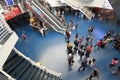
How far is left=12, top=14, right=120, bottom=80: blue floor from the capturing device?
1556 cm

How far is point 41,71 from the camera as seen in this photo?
14.0m

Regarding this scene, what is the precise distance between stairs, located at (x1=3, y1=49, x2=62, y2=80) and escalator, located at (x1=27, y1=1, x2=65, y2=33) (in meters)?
6.56

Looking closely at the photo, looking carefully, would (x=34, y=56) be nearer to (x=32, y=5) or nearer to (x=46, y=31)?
(x=46, y=31)

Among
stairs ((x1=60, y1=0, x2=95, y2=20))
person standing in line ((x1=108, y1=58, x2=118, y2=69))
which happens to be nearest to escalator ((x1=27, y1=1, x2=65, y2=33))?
stairs ((x1=60, y1=0, x2=95, y2=20))

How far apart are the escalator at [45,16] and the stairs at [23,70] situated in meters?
6.56

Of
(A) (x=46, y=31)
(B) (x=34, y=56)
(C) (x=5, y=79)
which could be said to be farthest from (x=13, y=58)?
(A) (x=46, y=31)

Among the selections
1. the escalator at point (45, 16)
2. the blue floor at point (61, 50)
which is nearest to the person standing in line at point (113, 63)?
the blue floor at point (61, 50)

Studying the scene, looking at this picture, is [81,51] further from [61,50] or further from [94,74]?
[94,74]

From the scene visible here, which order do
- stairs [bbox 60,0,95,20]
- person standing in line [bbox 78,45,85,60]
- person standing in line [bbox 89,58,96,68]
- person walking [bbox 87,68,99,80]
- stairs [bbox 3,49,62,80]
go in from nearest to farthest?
1. stairs [bbox 3,49,62,80]
2. person walking [bbox 87,68,99,80]
3. person standing in line [bbox 89,58,96,68]
4. person standing in line [bbox 78,45,85,60]
5. stairs [bbox 60,0,95,20]

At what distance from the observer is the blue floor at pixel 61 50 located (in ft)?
51.0

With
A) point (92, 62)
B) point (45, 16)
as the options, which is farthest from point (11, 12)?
point (92, 62)

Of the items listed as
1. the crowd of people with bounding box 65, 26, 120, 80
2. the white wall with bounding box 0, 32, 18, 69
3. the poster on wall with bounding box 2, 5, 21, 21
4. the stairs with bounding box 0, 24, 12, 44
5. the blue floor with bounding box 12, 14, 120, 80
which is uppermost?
the stairs with bounding box 0, 24, 12, 44

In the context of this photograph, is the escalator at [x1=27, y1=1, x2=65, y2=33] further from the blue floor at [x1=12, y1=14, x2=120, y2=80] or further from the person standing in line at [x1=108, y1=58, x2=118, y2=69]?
the person standing in line at [x1=108, y1=58, x2=118, y2=69]

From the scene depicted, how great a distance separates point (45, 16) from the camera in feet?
65.1
